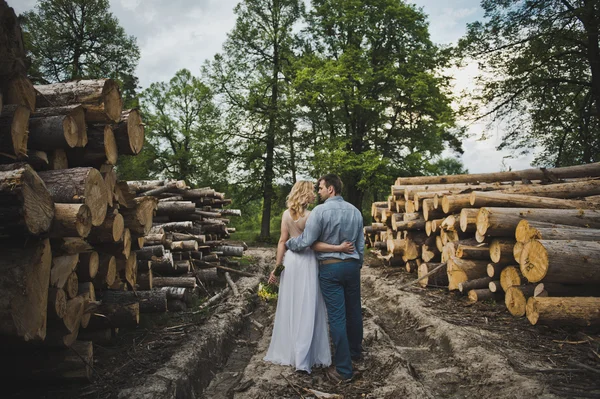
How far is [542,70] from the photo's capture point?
13.8 metres

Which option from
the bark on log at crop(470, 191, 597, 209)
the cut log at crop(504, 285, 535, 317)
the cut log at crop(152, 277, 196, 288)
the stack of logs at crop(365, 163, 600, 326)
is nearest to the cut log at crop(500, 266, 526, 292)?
the stack of logs at crop(365, 163, 600, 326)

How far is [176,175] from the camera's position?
24766mm

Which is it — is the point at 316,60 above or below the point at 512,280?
above

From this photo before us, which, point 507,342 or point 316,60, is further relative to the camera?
point 316,60

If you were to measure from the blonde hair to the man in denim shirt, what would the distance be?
0.77 feet

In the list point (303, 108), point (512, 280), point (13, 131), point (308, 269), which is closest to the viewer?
point (13, 131)

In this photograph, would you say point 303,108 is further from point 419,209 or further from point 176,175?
point 419,209

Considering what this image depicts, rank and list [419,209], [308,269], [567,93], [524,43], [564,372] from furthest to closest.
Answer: [567,93] → [524,43] → [419,209] → [308,269] → [564,372]

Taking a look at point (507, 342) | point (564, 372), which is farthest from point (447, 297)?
point (564, 372)

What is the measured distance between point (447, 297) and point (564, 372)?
324cm

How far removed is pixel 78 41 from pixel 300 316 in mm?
19825

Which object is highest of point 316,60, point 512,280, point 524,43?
point 316,60

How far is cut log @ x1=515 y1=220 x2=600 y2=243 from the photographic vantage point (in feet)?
16.3

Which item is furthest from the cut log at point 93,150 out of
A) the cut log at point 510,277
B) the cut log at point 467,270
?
the cut log at point 467,270
